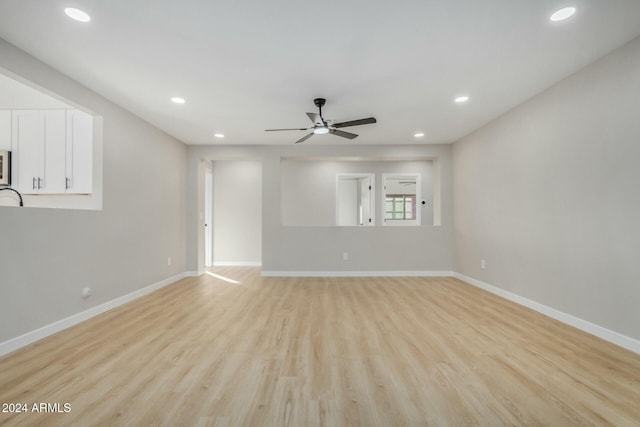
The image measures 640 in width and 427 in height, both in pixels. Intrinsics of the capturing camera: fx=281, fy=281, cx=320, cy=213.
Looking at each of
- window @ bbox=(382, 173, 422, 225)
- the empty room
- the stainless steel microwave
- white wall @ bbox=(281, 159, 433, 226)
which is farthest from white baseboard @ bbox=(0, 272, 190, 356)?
window @ bbox=(382, 173, 422, 225)

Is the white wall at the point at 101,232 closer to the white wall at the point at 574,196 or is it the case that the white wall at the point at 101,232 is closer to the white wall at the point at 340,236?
the white wall at the point at 340,236

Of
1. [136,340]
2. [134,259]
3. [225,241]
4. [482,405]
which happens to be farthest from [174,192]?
[482,405]

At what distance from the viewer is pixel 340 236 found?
5.56 meters

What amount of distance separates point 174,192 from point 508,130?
17.6ft

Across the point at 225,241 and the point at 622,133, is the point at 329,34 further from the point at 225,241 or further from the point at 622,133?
the point at 225,241

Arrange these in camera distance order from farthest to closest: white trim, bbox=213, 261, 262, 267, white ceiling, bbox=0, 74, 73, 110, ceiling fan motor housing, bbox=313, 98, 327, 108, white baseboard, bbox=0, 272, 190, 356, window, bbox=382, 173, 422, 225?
window, bbox=382, 173, 422, 225 → white trim, bbox=213, 261, 262, 267 → ceiling fan motor housing, bbox=313, 98, 327, 108 → white ceiling, bbox=0, 74, 73, 110 → white baseboard, bbox=0, 272, 190, 356

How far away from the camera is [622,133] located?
242cm

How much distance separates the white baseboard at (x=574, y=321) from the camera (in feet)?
7.67

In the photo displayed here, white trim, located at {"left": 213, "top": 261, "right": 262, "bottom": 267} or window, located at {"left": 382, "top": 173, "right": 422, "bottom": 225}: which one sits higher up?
window, located at {"left": 382, "top": 173, "right": 422, "bottom": 225}

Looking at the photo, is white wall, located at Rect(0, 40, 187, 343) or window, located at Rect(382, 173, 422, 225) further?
window, located at Rect(382, 173, 422, 225)

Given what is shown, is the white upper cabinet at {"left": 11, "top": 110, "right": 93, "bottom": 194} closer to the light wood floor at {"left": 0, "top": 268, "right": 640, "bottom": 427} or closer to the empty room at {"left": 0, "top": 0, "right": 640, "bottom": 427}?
the empty room at {"left": 0, "top": 0, "right": 640, "bottom": 427}

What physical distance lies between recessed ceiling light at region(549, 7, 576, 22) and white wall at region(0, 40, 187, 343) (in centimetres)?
431

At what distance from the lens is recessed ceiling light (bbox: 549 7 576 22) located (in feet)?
6.50

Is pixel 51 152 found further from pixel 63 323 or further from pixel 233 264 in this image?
pixel 233 264
